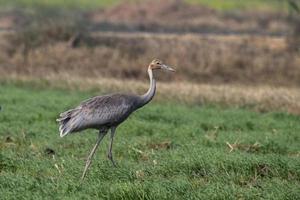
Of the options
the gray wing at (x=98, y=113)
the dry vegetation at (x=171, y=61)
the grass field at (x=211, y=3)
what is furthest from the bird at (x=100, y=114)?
the grass field at (x=211, y=3)

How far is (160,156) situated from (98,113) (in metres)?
1.43

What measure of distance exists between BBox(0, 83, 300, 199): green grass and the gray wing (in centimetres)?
60

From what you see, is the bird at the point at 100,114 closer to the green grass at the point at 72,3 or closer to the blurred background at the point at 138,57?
the blurred background at the point at 138,57

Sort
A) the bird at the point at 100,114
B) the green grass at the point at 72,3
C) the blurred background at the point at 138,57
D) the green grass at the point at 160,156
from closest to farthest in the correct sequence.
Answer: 1. the green grass at the point at 160,156
2. the bird at the point at 100,114
3. the blurred background at the point at 138,57
4. the green grass at the point at 72,3

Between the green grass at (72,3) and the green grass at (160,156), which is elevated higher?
the green grass at (160,156)

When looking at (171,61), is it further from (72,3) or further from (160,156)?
(72,3)

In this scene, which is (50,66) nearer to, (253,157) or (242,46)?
(242,46)

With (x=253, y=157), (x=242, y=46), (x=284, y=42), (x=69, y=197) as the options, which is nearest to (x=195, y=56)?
(x=242, y=46)

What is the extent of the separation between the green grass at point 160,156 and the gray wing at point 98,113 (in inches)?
23.6

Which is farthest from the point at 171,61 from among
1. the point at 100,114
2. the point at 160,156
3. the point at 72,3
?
the point at 72,3

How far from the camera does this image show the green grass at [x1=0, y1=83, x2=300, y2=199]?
1062cm

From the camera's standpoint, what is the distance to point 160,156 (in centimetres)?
1355

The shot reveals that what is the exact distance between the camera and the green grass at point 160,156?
10617 mm

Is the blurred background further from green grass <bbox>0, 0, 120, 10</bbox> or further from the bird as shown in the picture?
green grass <bbox>0, 0, 120, 10</bbox>
